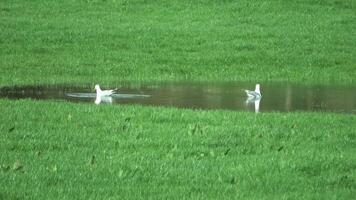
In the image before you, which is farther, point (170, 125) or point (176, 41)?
point (176, 41)

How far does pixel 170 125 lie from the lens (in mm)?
13141

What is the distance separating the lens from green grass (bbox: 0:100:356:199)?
8.64 meters

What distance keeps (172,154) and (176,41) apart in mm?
20144

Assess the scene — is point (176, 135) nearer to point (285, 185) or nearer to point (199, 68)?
point (285, 185)

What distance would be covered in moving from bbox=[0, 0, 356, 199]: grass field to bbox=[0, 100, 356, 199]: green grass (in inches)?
0.7

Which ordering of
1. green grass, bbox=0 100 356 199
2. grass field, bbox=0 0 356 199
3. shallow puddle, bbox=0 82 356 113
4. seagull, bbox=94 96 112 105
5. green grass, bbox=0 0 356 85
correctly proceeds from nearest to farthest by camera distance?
green grass, bbox=0 100 356 199 → grass field, bbox=0 0 356 199 → shallow puddle, bbox=0 82 356 113 → seagull, bbox=94 96 112 105 → green grass, bbox=0 0 356 85

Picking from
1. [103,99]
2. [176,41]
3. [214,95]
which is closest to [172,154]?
[103,99]

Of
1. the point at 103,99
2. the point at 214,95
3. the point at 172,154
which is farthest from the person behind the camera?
the point at 214,95

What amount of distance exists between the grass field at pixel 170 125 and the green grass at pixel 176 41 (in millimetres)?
70

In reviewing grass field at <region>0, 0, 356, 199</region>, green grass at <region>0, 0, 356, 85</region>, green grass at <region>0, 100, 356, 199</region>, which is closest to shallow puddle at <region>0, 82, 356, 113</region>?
grass field at <region>0, 0, 356, 199</region>

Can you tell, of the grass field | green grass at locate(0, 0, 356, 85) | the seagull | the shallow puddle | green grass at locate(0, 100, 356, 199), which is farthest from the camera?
green grass at locate(0, 0, 356, 85)

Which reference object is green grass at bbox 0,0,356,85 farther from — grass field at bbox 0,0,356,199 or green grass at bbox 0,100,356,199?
green grass at bbox 0,100,356,199

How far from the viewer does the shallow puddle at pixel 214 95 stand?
1772 cm

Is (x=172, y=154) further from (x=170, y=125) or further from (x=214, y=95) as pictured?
(x=214, y=95)
